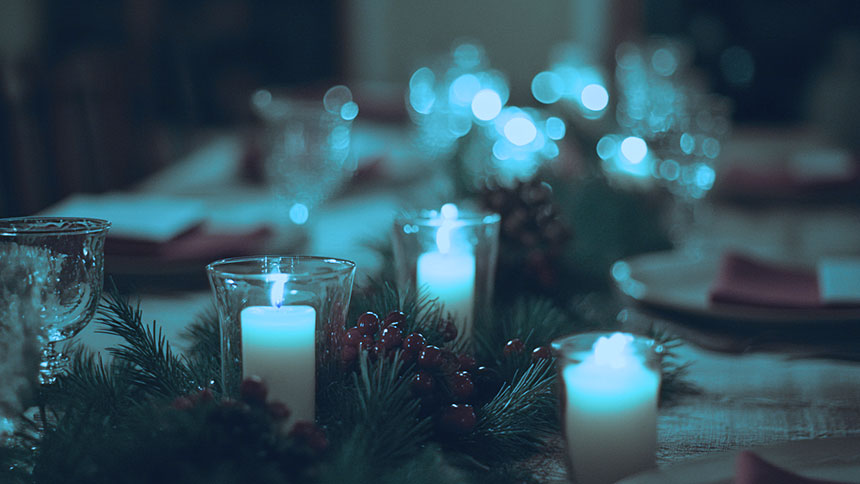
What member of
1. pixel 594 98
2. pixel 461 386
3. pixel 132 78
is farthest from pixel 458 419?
pixel 132 78

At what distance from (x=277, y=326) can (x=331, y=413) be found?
0.20 feet

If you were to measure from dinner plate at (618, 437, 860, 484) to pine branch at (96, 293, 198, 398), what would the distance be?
0.87 ft

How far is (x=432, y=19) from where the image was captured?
4.19 metres

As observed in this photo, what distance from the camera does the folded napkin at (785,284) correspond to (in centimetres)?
76

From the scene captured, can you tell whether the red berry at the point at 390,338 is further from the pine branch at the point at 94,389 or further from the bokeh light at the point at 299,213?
the bokeh light at the point at 299,213

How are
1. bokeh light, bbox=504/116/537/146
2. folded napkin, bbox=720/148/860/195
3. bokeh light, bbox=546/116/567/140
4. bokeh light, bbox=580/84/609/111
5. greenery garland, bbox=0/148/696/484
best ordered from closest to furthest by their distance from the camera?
greenery garland, bbox=0/148/696/484 < folded napkin, bbox=720/148/860/195 < bokeh light, bbox=504/116/537/146 < bokeh light, bbox=546/116/567/140 < bokeh light, bbox=580/84/609/111

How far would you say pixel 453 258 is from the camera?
0.66m

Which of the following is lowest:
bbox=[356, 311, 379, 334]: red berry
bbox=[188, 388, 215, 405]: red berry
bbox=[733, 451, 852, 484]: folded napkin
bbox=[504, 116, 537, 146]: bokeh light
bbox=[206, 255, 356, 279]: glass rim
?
bbox=[733, 451, 852, 484]: folded napkin

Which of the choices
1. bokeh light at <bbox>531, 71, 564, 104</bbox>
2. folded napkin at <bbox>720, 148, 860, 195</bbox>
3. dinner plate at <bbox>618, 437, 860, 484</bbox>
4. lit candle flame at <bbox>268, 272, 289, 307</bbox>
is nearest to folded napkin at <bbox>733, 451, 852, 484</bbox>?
dinner plate at <bbox>618, 437, 860, 484</bbox>

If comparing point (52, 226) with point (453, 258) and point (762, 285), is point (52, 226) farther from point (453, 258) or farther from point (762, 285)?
point (762, 285)

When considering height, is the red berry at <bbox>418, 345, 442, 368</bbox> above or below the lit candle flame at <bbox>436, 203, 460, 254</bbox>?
below

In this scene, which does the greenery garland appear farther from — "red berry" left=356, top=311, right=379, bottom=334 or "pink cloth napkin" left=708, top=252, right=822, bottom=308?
"pink cloth napkin" left=708, top=252, right=822, bottom=308

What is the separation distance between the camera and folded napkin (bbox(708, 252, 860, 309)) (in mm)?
761

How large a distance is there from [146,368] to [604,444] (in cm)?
28
